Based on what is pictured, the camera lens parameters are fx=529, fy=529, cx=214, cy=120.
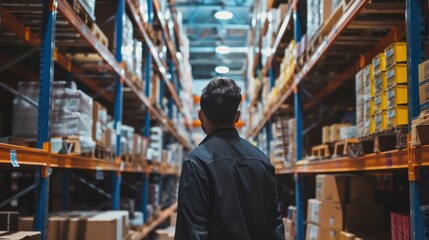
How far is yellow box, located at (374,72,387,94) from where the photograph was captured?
3514 millimetres

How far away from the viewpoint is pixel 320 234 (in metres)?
4.98

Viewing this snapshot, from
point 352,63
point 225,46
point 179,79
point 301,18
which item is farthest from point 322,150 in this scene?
point 225,46

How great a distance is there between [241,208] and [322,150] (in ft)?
10.0

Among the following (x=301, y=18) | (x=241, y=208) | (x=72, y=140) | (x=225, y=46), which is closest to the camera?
(x=241, y=208)

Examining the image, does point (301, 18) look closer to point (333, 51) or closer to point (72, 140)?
point (333, 51)

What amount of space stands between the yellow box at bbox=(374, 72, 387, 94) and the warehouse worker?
1.19m

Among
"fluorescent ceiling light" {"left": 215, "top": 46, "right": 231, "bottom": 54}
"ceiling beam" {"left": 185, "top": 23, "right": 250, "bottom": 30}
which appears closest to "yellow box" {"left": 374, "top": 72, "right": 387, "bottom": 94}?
"ceiling beam" {"left": 185, "top": 23, "right": 250, "bottom": 30}

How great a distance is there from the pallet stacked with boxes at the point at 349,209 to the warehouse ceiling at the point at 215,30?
1080cm

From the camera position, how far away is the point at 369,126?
Result: 3764 millimetres

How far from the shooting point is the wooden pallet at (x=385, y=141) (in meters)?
3.08

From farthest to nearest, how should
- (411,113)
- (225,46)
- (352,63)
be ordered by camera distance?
(225,46)
(352,63)
(411,113)

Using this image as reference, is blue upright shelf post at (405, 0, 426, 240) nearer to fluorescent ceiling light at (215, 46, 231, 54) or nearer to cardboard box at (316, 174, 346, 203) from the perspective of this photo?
cardboard box at (316, 174, 346, 203)

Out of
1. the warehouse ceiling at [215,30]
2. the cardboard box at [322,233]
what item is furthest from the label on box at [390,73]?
the warehouse ceiling at [215,30]

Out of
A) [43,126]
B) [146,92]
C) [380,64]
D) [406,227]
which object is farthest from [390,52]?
[146,92]
